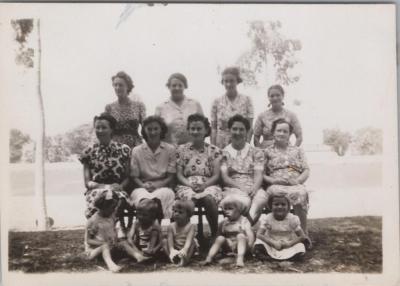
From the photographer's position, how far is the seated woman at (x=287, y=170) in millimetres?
1924

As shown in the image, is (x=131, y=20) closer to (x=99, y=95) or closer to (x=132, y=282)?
(x=99, y=95)

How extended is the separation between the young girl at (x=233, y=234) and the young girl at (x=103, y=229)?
37 cm

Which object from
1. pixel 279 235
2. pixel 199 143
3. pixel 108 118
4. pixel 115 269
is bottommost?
pixel 115 269

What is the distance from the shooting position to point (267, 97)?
1.95 m

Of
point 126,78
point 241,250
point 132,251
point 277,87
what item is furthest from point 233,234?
point 126,78

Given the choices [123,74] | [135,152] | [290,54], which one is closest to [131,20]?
[123,74]

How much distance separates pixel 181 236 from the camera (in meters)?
1.89

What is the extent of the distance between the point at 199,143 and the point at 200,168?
99 millimetres

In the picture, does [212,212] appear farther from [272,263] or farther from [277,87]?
[277,87]

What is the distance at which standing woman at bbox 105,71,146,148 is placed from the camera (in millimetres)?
1922

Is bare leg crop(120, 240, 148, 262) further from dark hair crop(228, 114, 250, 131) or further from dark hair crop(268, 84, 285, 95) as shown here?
dark hair crop(268, 84, 285, 95)

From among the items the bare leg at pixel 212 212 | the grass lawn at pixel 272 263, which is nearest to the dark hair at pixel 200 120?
the bare leg at pixel 212 212

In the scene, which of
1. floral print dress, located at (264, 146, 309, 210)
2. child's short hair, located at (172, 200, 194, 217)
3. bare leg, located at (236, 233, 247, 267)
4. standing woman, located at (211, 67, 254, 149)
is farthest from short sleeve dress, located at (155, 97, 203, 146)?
bare leg, located at (236, 233, 247, 267)

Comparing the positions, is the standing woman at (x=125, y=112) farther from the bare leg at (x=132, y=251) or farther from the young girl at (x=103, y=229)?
the bare leg at (x=132, y=251)
